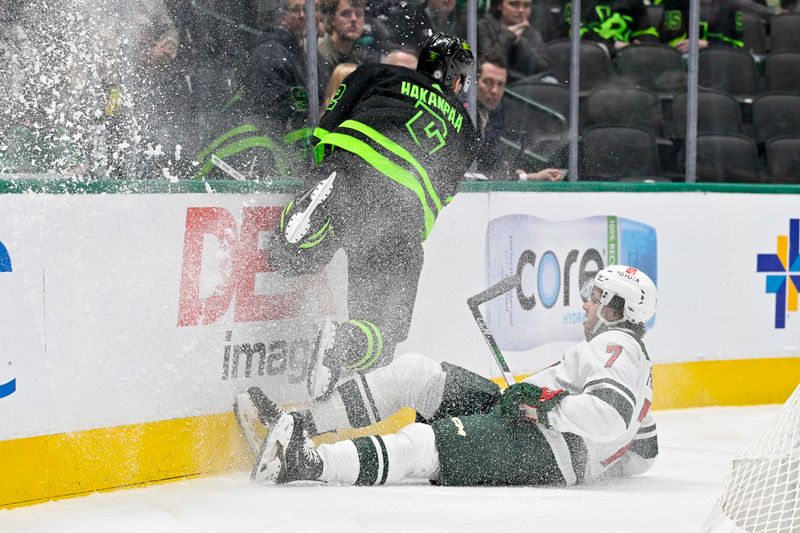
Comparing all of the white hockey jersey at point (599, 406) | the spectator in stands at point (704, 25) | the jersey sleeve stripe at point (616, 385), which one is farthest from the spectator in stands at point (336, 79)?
the spectator in stands at point (704, 25)

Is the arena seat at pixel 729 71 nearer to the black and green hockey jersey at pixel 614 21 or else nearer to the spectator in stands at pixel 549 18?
the black and green hockey jersey at pixel 614 21

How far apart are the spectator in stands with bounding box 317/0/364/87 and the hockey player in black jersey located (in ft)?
1.22

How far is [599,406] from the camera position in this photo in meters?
3.54

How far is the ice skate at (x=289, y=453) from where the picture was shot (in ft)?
11.3

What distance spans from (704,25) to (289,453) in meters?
3.37

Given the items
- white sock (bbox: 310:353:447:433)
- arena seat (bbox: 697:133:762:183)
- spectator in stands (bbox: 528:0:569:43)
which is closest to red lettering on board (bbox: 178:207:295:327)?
white sock (bbox: 310:353:447:433)

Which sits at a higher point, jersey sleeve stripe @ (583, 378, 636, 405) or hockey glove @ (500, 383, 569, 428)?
jersey sleeve stripe @ (583, 378, 636, 405)

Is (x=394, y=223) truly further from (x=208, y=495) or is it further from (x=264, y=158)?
(x=208, y=495)

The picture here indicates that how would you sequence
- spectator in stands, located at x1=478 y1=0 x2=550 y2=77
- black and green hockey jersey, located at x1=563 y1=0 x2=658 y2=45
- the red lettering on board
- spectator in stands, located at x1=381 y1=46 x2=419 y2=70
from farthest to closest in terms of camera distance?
black and green hockey jersey, located at x1=563 y1=0 x2=658 y2=45, spectator in stands, located at x1=478 y1=0 x2=550 y2=77, spectator in stands, located at x1=381 y1=46 x2=419 y2=70, the red lettering on board

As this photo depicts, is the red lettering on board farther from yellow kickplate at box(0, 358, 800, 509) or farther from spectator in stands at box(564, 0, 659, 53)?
spectator in stands at box(564, 0, 659, 53)

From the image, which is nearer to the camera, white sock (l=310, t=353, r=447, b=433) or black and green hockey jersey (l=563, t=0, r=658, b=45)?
white sock (l=310, t=353, r=447, b=433)

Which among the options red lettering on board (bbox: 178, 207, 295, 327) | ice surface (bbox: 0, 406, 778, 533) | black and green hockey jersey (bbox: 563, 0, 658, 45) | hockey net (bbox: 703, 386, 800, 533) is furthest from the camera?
black and green hockey jersey (bbox: 563, 0, 658, 45)

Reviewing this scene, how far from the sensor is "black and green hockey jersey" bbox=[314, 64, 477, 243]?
392 cm

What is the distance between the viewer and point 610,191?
209 inches
